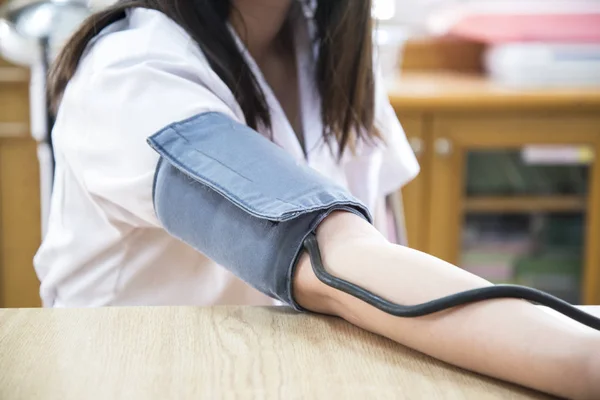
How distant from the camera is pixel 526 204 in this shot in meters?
2.04

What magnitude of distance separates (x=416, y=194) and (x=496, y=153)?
26 centimetres

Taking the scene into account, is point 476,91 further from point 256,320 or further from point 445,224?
point 256,320

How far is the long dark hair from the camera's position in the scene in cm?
77

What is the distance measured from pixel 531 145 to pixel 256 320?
1.47m

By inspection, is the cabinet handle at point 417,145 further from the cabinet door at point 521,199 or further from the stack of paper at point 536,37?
the stack of paper at point 536,37

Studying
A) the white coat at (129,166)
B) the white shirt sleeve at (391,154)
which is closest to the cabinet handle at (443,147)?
the white shirt sleeve at (391,154)

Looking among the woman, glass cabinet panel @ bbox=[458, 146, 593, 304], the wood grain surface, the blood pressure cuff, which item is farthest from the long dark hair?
glass cabinet panel @ bbox=[458, 146, 593, 304]

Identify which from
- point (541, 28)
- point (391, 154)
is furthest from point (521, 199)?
point (391, 154)

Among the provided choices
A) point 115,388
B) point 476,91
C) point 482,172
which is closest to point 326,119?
point 115,388

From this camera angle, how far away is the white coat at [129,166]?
2.13 ft

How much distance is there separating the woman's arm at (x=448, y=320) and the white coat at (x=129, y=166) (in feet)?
0.43

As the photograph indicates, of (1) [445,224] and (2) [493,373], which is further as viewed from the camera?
(1) [445,224]

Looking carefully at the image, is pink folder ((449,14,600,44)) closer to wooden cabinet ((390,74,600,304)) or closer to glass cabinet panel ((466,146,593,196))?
wooden cabinet ((390,74,600,304))

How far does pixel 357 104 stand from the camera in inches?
38.0
